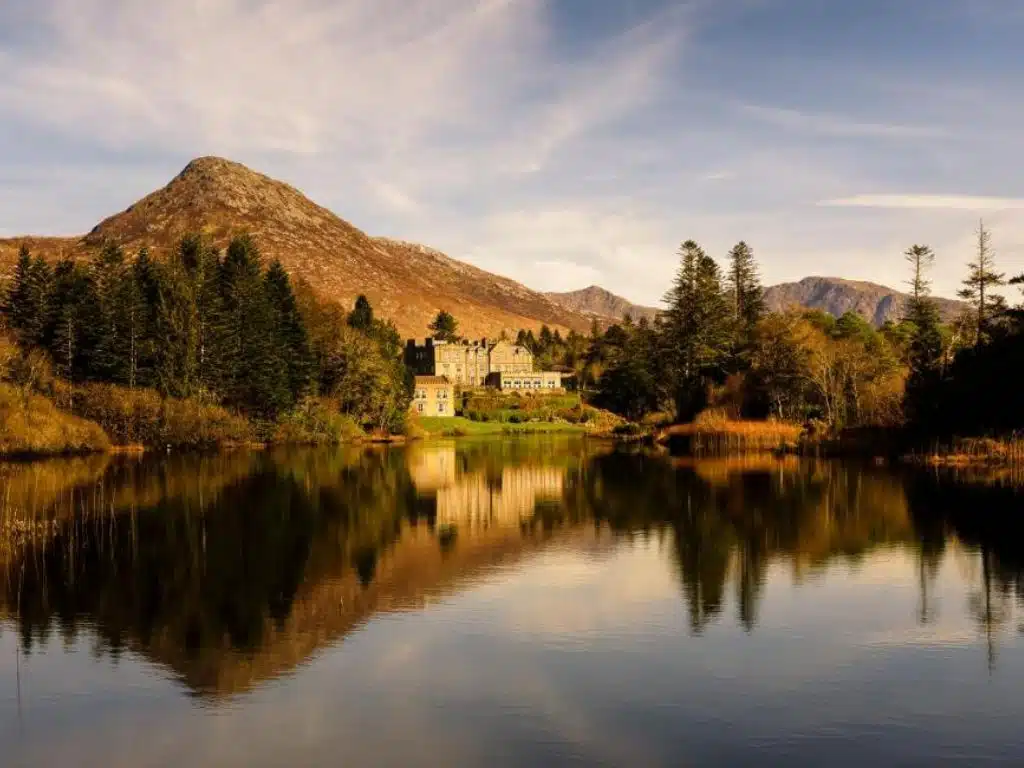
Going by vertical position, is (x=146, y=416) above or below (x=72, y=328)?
below

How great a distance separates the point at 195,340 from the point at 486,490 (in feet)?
139

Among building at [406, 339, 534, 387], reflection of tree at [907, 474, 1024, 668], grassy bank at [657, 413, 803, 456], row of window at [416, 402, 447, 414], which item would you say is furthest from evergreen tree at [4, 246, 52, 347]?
building at [406, 339, 534, 387]

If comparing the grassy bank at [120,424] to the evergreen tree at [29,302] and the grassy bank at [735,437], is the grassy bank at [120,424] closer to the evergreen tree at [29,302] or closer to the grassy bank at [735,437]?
the evergreen tree at [29,302]

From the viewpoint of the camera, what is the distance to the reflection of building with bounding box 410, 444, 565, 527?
3519cm

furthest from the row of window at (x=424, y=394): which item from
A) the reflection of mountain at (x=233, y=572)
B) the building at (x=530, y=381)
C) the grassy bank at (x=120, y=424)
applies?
the reflection of mountain at (x=233, y=572)

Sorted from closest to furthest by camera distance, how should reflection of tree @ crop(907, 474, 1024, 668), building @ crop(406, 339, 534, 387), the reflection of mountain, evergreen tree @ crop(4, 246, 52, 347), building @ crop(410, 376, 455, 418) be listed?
the reflection of mountain, reflection of tree @ crop(907, 474, 1024, 668), evergreen tree @ crop(4, 246, 52, 347), building @ crop(410, 376, 455, 418), building @ crop(406, 339, 534, 387)

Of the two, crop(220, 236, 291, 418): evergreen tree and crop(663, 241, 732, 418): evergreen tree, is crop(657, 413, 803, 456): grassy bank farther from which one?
crop(220, 236, 291, 418): evergreen tree

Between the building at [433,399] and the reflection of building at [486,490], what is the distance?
58.1 meters

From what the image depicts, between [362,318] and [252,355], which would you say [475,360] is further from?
[252,355]

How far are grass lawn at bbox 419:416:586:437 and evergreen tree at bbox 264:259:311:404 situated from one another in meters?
19.3

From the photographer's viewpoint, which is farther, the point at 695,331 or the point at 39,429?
the point at 695,331

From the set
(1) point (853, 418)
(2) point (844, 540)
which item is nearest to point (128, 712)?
(2) point (844, 540)

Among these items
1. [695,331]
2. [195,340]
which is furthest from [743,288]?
[195,340]

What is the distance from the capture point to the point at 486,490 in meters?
43.9
